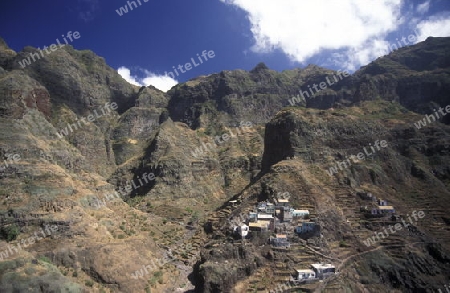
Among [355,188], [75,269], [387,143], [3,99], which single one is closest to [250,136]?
[387,143]

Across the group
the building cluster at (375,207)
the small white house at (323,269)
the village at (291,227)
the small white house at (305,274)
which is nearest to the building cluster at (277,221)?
the village at (291,227)

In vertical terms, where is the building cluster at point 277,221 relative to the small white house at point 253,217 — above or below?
below

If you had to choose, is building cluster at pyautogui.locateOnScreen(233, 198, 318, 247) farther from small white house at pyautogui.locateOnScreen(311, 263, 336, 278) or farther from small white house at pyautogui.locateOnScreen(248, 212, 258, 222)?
small white house at pyautogui.locateOnScreen(311, 263, 336, 278)

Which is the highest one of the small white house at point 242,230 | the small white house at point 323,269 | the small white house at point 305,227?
the small white house at point 242,230

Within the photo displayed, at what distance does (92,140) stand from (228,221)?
7169 cm

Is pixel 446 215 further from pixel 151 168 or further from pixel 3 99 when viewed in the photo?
pixel 3 99

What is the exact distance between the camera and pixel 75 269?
4875cm

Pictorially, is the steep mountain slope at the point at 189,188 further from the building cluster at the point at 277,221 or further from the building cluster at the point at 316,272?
the building cluster at the point at 277,221

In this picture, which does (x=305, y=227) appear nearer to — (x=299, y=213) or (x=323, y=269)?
(x=299, y=213)

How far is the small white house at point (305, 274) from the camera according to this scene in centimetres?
5409

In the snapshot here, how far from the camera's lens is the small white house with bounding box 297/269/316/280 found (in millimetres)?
54094

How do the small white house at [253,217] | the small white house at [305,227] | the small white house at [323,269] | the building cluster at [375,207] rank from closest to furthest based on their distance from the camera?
the small white house at [323,269]
the small white house at [305,227]
the small white house at [253,217]
the building cluster at [375,207]

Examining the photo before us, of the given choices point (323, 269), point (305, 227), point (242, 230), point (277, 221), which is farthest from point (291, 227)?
point (323, 269)

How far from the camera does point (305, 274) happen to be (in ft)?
178
